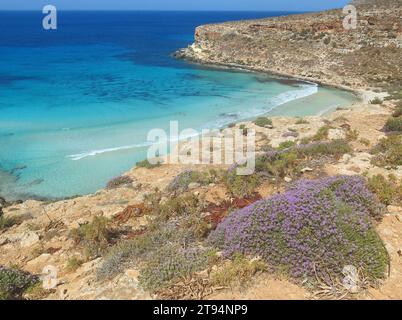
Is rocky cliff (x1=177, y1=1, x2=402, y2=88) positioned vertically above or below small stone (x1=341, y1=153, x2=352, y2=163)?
above

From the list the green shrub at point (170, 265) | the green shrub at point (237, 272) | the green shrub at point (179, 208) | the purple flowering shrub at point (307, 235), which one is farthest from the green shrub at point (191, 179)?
the green shrub at point (237, 272)

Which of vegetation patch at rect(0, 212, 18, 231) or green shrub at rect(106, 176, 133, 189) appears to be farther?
green shrub at rect(106, 176, 133, 189)

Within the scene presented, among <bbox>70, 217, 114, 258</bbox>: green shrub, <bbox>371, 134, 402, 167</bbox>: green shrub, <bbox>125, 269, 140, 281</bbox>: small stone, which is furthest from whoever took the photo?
<bbox>371, 134, 402, 167</bbox>: green shrub

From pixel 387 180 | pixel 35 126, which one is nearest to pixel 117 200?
pixel 387 180

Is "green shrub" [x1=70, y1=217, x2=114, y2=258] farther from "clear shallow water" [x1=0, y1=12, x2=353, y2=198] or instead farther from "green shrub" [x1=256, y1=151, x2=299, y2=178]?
"clear shallow water" [x1=0, y1=12, x2=353, y2=198]

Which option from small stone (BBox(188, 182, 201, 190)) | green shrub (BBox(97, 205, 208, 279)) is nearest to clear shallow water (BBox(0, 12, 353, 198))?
small stone (BBox(188, 182, 201, 190))

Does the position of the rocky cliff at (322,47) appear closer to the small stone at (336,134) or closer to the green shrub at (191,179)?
the small stone at (336,134)

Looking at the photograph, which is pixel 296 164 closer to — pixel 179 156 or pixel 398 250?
pixel 398 250
